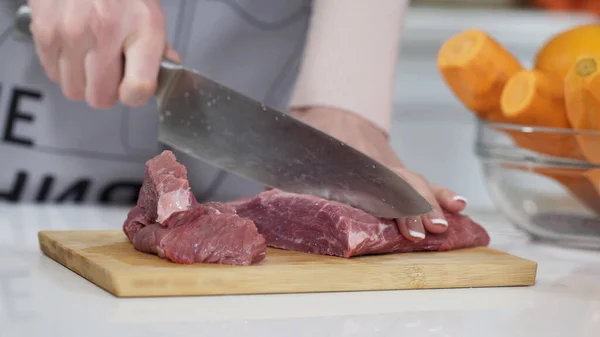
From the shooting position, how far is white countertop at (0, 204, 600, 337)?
883 mm

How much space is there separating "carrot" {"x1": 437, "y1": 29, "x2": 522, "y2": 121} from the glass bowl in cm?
5

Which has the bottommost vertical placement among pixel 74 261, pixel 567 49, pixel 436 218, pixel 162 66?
pixel 74 261

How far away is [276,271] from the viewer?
1.04 meters

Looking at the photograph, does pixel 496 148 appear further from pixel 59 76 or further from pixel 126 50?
pixel 59 76

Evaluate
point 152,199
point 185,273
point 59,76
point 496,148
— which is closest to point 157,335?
point 185,273

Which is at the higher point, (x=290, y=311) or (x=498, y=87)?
(x=498, y=87)

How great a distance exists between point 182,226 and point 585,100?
0.65 meters

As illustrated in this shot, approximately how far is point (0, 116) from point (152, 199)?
78 cm

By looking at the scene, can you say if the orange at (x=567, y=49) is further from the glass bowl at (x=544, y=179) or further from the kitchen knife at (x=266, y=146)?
the kitchen knife at (x=266, y=146)

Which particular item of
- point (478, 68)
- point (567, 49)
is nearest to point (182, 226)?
point (478, 68)

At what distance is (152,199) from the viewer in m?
1.14

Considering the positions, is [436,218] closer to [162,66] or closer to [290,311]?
[290,311]

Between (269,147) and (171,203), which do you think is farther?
(269,147)

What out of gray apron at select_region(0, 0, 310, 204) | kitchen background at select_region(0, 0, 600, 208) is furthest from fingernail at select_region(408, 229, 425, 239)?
kitchen background at select_region(0, 0, 600, 208)
